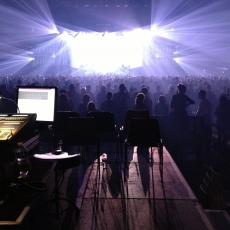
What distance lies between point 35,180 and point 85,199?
7.52 ft

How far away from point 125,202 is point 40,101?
1.77 metres

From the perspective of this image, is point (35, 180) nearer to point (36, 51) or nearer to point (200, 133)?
point (200, 133)

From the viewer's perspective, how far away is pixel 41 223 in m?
3.45

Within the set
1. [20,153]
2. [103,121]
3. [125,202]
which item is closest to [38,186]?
[20,153]

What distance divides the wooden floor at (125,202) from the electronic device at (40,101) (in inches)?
44.4

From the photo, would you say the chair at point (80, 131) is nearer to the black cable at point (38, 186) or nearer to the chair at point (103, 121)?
the chair at point (103, 121)

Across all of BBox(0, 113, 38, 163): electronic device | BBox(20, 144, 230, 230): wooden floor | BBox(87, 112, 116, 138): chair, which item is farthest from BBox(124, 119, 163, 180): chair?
BBox(0, 113, 38, 163): electronic device

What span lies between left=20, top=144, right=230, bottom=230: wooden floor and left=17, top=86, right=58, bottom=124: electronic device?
3.70 ft

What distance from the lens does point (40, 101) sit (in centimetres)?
363

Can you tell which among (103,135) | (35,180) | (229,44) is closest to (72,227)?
(35,180)

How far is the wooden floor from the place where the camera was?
349 cm

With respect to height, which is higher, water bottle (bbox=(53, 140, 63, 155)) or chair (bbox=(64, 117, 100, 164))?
chair (bbox=(64, 117, 100, 164))

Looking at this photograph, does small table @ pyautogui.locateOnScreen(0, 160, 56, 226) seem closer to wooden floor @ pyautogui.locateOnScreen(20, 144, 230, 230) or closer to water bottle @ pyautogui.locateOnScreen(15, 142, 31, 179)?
water bottle @ pyautogui.locateOnScreen(15, 142, 31, 179)

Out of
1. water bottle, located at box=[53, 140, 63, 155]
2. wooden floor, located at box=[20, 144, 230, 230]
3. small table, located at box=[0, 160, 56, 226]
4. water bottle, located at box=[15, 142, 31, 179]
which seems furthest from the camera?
wooden floor, located at box=[20, 144, 230, 230]
